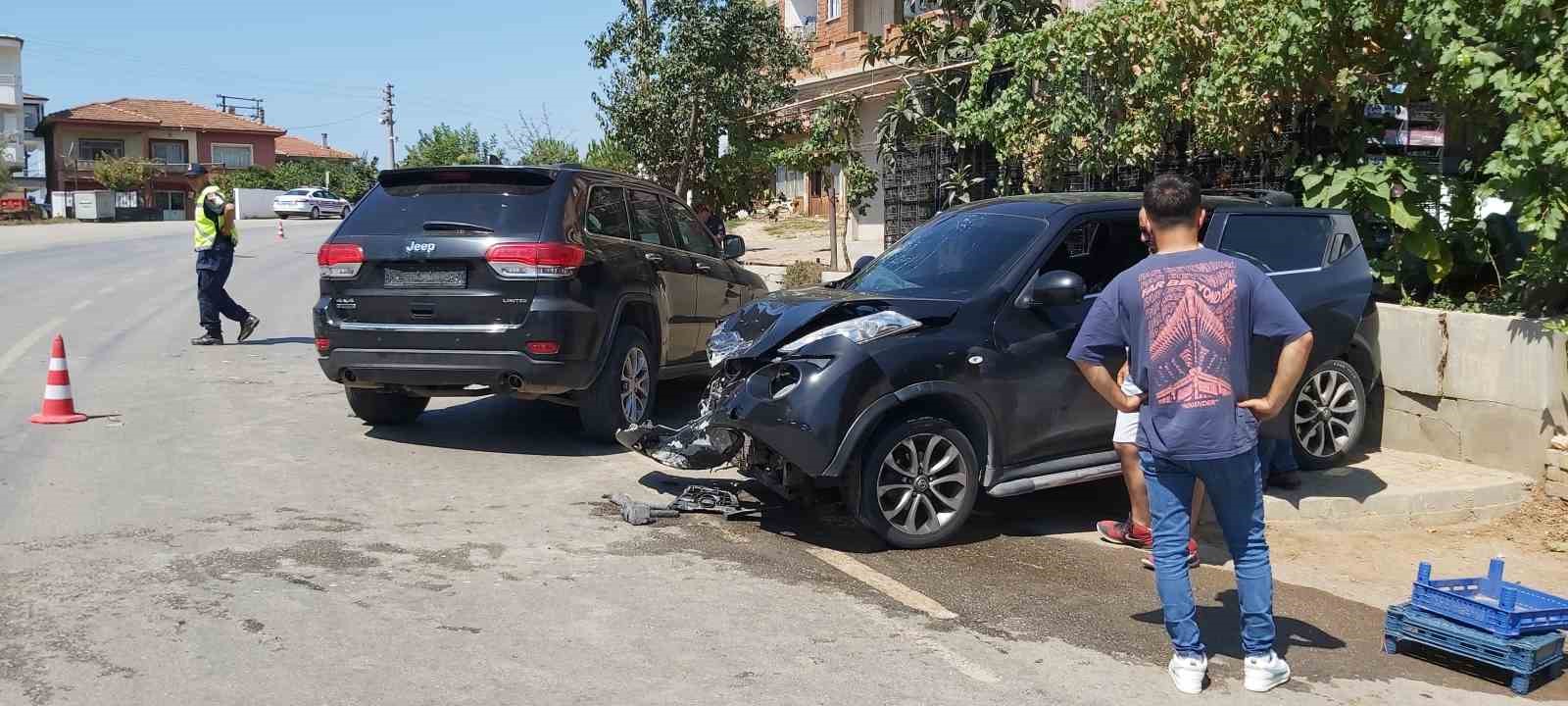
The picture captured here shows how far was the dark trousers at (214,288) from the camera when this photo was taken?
13586mm

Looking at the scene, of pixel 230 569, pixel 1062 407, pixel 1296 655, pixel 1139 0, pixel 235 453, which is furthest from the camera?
pixel 1139 0

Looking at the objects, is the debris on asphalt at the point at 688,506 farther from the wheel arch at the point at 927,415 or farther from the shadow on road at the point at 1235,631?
the shadow on road at the point at 1235,631

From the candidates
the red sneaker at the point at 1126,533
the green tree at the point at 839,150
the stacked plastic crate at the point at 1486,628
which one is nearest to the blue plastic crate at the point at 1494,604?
the stacked plastic crate at the point at 1486,628

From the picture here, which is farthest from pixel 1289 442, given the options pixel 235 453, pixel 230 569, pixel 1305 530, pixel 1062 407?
pixel 235 453

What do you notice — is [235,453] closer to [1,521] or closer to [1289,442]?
[1,521]

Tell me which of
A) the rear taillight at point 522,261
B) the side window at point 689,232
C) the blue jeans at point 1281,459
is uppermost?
the side window at point 689,232

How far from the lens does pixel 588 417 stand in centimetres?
853

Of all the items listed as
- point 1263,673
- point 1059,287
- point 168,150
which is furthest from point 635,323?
point 168,150

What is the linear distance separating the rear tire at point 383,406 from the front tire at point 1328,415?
5.73 m

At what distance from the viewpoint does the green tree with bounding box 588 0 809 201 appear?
21.9 metres

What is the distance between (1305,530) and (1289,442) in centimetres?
61

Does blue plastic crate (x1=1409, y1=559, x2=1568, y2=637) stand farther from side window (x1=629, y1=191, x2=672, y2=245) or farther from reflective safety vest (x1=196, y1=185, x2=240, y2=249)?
reflective safety vest (x1=196, y1=185, x2=240, y2=249)

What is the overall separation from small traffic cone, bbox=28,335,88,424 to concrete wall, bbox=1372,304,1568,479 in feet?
28.6

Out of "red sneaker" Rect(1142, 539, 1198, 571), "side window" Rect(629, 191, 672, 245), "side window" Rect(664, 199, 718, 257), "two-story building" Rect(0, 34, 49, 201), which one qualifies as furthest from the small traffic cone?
"two-story building" Rect(0, 34, 49, 201)
